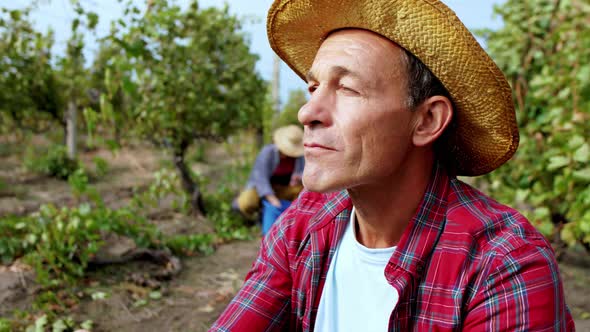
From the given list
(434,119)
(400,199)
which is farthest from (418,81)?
(400,199)

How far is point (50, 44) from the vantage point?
7.86m

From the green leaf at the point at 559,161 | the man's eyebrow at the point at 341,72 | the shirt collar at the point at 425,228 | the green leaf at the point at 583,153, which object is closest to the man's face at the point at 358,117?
the man's eyebrow at the point at 341,72

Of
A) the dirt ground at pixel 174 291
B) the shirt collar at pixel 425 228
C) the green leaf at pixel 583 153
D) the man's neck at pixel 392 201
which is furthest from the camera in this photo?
the dirt ground at pixel 174 291

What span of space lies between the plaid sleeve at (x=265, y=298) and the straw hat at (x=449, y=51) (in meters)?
0.70

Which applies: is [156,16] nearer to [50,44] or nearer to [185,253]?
[185,253]

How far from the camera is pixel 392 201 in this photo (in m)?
1.50

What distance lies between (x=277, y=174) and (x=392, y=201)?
398 cm

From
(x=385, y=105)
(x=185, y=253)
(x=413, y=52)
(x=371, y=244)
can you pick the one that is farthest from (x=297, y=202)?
(x=185, y=253)

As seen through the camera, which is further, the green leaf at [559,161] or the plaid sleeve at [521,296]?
the green leaf at [559,161]

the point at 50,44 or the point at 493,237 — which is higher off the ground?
the point at 50,44

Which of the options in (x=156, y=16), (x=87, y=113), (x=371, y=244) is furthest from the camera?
(x=156, y=16)

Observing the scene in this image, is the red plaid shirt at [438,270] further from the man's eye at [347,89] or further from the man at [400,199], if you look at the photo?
the man's eye at [347,89]

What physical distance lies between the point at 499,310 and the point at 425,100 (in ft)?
2.02

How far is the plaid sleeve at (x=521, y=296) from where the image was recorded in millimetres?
1182
